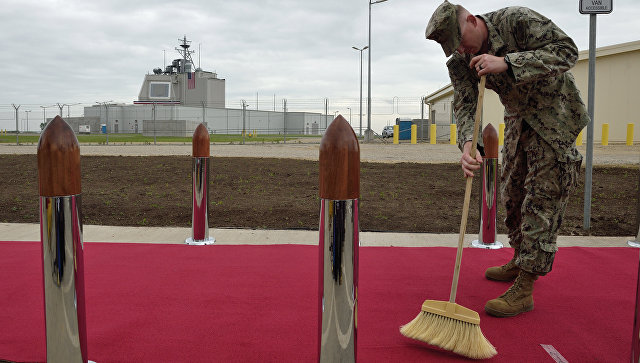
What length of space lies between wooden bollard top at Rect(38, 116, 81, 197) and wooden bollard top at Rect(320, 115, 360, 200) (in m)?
0.91

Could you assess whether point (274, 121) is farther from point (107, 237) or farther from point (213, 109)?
→ point (107, 237)

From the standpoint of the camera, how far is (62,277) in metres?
1.74

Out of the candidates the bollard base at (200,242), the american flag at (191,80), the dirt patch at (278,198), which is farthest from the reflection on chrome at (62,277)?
the american flag at (191,80)

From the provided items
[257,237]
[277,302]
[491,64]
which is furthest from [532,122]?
[257,237]

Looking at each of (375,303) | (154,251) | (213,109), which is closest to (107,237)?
(154,251)

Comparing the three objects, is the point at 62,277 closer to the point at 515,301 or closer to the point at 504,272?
the point at 515,301

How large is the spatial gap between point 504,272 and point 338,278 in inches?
72.2

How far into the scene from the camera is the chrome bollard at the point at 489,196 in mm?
4078

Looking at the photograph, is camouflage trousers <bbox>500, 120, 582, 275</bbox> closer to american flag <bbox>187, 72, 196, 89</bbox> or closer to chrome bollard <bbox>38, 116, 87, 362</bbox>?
chrome bollard <bbox>38, 116, 87, 362</bbox>

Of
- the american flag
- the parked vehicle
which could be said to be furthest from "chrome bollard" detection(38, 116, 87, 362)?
the american flag

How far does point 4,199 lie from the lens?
22.0 ft

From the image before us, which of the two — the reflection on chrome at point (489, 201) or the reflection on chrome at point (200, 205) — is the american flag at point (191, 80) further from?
the reflection on chrome at point (489, 201)

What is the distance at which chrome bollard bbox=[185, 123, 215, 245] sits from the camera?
409 centimetres

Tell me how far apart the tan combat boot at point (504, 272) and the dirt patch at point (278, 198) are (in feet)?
5.87
